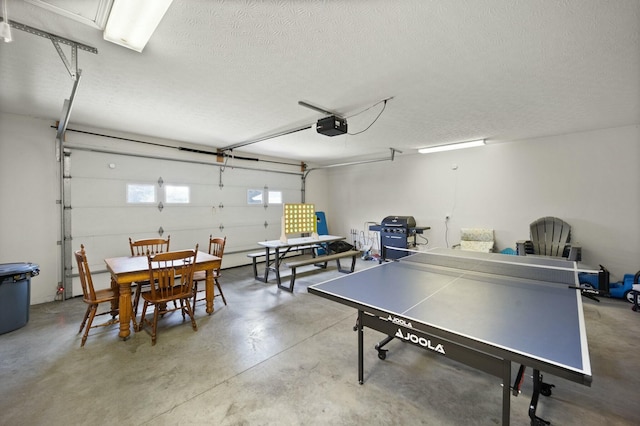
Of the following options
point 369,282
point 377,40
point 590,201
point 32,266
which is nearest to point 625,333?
point 590,201

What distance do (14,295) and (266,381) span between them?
3.33m

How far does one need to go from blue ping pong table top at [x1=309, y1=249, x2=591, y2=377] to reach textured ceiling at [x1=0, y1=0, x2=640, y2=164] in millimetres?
1991

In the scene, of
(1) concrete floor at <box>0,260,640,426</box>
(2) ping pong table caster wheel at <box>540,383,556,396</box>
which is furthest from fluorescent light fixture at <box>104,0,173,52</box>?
(2) ping pong table caster wheel at <box>540,383,556,396</box>

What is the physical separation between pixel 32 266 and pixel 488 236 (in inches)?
301

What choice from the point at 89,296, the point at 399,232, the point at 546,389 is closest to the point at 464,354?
the point at 546,389

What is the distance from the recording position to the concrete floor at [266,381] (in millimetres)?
1884

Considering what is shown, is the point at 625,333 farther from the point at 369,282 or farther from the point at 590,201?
the point at 369,282

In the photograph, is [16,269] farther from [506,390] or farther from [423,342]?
[506,390]

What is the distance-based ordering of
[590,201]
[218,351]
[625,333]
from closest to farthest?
[218,351] → [625,333] → [590,201]

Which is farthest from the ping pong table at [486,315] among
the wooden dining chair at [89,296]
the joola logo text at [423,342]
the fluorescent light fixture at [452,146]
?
the fluorescent light fixture at [452,146]

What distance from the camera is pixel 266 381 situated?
225 cm

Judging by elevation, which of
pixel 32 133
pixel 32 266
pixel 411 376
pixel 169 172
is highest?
pixel 32 133

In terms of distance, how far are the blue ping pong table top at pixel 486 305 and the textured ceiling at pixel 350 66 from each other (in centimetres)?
199

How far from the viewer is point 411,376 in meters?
2.31
